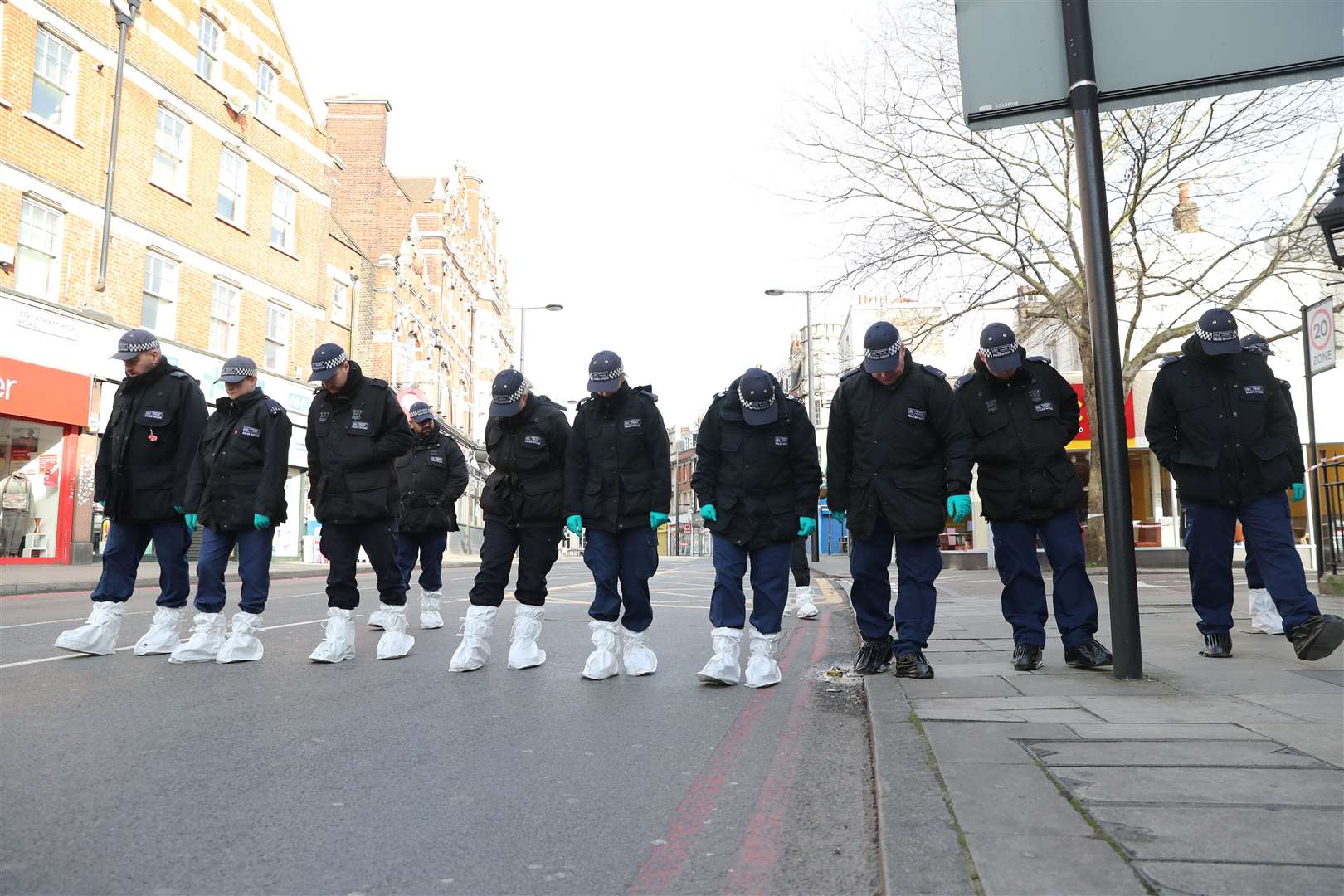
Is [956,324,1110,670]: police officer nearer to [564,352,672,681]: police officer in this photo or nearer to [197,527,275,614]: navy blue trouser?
[564,352,672,681]: police officer

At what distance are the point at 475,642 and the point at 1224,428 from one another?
462 cm

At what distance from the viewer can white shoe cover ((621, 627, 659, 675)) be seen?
6051mm

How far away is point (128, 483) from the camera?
21.5 ft

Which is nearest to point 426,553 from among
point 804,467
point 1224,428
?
point 804,467

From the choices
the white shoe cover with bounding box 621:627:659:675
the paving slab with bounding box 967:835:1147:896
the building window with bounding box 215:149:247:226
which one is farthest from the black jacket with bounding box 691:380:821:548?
the building window with bounding box 215:149:247:226

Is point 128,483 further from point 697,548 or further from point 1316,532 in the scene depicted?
point 697,548

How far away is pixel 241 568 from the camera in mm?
6469

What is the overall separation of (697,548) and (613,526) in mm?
84360

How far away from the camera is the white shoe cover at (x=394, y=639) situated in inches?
261

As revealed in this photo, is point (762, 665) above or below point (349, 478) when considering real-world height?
below

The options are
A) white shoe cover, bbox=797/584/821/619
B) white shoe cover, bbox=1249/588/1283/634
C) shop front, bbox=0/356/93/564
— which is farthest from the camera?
shop front, bbox=0/356/93/564

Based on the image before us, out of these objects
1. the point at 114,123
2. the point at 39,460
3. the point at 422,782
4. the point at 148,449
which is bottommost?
Answer: the point at 422,782

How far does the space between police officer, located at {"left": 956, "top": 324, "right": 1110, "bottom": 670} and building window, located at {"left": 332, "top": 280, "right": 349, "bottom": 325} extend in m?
26.7

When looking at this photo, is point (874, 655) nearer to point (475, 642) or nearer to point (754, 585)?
point (754, 585)
